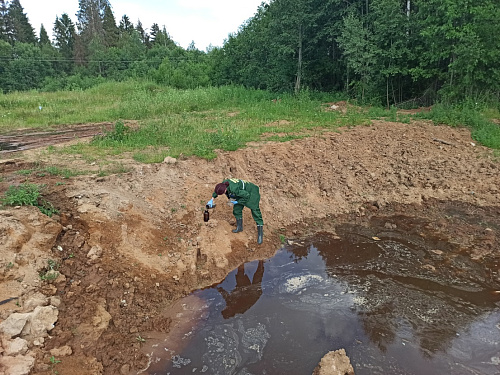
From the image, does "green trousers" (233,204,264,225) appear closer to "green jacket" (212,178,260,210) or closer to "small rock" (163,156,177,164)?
"green jacket" (212,178,260,210)

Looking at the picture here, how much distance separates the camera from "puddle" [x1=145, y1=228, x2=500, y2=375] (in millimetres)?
3873

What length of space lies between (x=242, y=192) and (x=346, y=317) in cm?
234

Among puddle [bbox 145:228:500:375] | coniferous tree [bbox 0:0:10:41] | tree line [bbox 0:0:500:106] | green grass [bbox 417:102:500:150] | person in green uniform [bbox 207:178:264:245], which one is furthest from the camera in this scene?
coniferous tree [bbox 0:0:10:41]

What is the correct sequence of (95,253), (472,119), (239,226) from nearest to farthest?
(95,253)
(239,226)
(472,119)

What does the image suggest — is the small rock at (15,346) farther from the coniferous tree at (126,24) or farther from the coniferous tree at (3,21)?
the coniferous tree at (126,24)

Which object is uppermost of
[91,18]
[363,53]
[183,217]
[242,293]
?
[91,18]

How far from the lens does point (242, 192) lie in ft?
18.2

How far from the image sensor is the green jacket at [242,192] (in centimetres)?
549

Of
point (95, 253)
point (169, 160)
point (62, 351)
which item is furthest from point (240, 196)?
point (62, 351)

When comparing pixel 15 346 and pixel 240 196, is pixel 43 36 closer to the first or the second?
pixel 240 196

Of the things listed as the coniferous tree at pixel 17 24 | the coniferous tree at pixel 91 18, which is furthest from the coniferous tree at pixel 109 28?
the coniferous tree at pixel 17 24

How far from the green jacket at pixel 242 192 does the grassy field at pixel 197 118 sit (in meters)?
2.43

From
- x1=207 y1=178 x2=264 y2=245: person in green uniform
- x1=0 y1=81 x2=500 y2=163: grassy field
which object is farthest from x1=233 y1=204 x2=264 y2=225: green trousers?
x1=0 y1=81 x2=500 y2=163: grassy field

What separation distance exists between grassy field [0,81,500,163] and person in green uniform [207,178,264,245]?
2.30 m
